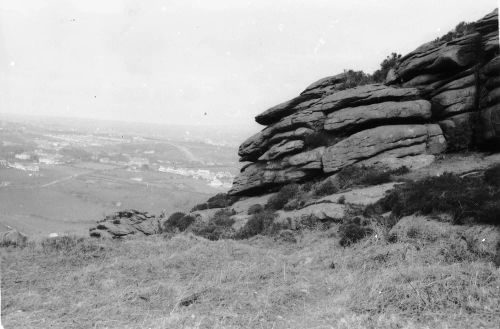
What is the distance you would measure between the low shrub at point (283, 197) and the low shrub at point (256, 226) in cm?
215

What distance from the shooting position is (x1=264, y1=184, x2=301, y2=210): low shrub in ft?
70.4

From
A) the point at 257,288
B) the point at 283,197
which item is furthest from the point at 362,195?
the point at 257,288

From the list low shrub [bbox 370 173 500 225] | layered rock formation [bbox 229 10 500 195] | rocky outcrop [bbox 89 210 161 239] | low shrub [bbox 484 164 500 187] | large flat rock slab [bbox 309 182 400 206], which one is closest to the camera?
low shrub [bbox 370 173 500 225]

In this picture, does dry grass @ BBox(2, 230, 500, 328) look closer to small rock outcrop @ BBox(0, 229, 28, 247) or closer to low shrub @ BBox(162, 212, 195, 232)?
small rock outcrop @ BBox(0, 229, 28, 247)

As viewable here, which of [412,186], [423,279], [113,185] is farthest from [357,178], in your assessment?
[113,185]

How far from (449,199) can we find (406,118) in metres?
10.1

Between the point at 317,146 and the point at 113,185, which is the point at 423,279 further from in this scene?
the point at 113,185

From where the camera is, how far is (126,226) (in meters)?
22.1

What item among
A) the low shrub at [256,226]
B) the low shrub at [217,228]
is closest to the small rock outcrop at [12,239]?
the low shrub at [217,228]

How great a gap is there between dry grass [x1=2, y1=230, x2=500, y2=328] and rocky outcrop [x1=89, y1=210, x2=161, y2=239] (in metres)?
5.72

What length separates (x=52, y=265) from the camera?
43.4ft

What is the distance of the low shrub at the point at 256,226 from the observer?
17984mm

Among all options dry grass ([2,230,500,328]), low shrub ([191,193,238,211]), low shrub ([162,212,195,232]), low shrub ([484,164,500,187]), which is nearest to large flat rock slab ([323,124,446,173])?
low shrub ([484,164,500,187])

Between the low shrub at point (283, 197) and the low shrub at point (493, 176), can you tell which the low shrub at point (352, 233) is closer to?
the low shrub at point (493, 176)
